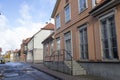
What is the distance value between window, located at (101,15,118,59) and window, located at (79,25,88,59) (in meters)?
2.86

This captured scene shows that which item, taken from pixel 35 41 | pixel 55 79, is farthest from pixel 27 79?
pixel 35 41

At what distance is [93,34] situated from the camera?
46.4ft

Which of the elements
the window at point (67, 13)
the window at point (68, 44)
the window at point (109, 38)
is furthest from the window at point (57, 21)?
the window at point (109, 38)

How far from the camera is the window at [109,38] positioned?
1173 centimetres

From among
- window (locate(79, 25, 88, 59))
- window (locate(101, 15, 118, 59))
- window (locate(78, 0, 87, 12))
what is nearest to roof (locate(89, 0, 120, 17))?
window (locate(101, 15, 118, 59))

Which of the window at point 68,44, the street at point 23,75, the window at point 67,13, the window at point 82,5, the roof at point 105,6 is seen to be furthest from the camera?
the window at point 67,13

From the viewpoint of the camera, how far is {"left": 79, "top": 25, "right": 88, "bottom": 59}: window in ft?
51.4

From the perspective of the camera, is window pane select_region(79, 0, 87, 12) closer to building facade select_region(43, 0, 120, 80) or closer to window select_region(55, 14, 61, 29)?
building facade select_region(43, 0, 120, 80)

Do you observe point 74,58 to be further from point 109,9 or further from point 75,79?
point 109,9

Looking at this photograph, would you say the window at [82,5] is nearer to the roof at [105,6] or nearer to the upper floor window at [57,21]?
the roof at [105,6]

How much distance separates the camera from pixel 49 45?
29125 millimetres

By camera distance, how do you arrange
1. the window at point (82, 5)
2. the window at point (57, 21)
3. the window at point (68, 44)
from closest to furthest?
1. the window at point (82, 5)
2. the window at point (68, 44)
3. the window at point (57, 21)

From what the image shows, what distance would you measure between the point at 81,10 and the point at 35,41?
105 feet

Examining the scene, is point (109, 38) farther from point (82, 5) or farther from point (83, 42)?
point (82, 5)
